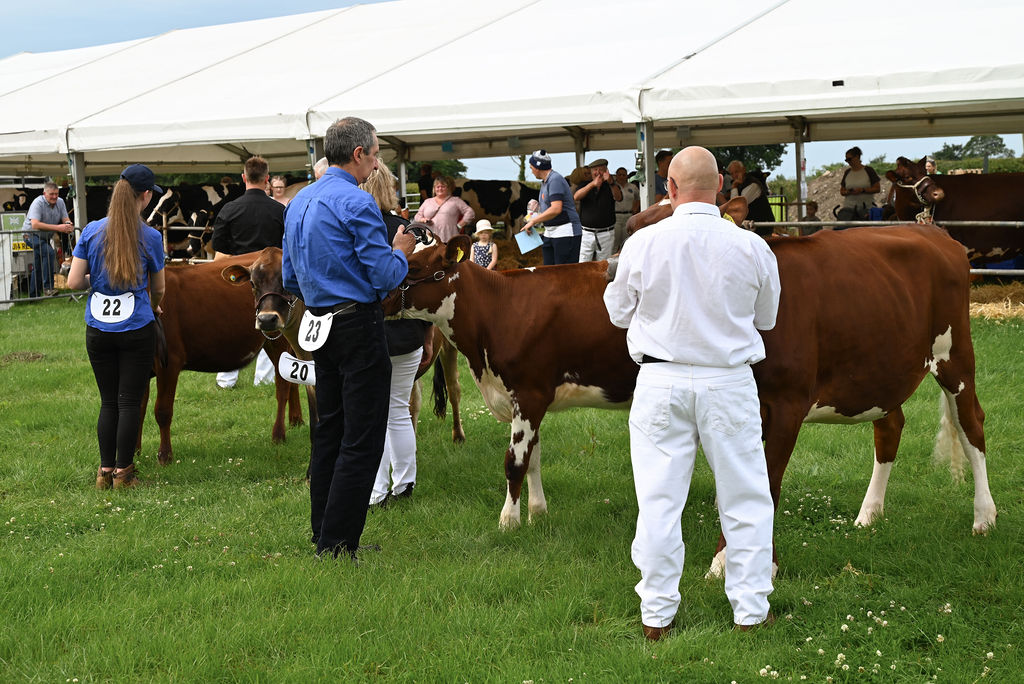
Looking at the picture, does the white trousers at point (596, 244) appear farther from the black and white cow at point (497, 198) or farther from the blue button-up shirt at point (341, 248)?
the blue button-up shirt at point (341, 248)

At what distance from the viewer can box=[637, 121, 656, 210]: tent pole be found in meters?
10.7

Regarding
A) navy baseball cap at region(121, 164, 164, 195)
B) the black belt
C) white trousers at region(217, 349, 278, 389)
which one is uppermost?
navy baseball cap at region(121, 164, 164, 195)

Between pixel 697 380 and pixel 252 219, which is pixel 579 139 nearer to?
pixel 252 219

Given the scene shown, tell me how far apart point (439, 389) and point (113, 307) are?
8.14 feet

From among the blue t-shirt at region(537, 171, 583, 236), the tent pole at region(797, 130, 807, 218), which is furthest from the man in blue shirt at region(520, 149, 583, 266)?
the tent pole at region(797, 130, 807, 218)

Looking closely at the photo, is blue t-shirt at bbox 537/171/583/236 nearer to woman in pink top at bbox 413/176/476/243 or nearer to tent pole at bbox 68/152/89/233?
woman in pink top at bbox 413/176/476/243

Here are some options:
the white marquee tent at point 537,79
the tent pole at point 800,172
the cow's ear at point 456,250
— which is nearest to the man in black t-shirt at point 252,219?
the cow's ear at point 456,250

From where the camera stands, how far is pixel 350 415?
14.9ft

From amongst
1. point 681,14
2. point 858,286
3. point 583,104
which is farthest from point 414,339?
point 681,14

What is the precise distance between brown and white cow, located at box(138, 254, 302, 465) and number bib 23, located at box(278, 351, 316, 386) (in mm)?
2086

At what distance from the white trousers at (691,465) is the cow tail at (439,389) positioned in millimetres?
3909

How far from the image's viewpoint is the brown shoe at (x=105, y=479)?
627 centimetres

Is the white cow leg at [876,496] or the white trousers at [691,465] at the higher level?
the white trousers at [691,465]

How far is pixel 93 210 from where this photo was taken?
949 inches
